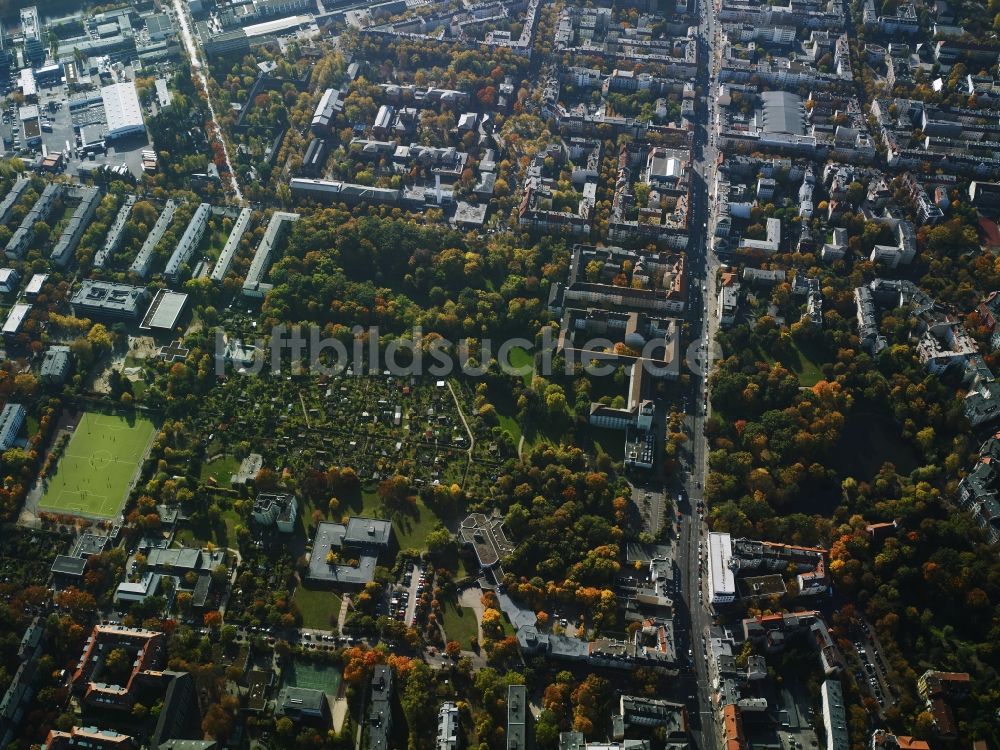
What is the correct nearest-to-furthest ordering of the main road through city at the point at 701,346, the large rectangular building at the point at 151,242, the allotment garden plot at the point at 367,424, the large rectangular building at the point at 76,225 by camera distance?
the main road through city at the point at 701,346
the allotment garden plot at the point at 367,424
the large rectangular building at the point at 151,242
the large rectangular building at the point at 76,225

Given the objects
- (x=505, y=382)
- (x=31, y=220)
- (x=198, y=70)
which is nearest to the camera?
(x=505, y=382)

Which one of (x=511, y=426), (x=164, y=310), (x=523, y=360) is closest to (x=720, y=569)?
(x=511, y=426)

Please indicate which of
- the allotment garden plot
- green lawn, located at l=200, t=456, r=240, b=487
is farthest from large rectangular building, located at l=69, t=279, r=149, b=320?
green lawn, located at l=200, t=456, r=240, b=487

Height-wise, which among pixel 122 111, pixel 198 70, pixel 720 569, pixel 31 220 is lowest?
pixel 720 569

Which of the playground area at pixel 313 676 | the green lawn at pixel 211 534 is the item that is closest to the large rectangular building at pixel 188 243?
the green lawn at pixel 211 534

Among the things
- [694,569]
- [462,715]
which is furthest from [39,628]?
[694,569]

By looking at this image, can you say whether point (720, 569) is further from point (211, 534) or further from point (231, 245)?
point (231, 245)

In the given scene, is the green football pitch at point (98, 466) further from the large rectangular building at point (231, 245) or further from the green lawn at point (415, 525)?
the green lawn at point (415, 525)
